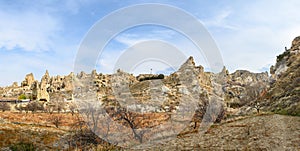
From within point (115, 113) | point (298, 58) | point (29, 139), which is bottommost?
point (29, 139)

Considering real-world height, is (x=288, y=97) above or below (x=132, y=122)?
above

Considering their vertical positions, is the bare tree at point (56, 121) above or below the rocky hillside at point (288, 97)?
below

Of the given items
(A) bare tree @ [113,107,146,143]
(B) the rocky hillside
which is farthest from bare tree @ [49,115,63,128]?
(B) the rocky hillside

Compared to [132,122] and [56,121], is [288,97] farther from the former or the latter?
[56,121]

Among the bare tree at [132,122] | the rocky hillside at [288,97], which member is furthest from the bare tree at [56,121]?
the rocky hillside at [288,97]

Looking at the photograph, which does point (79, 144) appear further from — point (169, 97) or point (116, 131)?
point (169, 97)

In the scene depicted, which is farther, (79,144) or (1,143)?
(1,143)

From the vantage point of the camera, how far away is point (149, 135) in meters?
28.8

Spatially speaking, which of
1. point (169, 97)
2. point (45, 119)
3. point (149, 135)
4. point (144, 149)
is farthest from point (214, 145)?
point (169, 97)

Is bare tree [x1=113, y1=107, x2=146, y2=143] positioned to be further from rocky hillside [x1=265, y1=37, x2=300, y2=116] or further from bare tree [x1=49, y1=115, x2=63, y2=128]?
bare tree [x1=49, y1=115, x2=63, y2=128]

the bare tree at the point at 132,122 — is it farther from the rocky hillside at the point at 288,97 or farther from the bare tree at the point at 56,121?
the bare tree at the point at 56,121

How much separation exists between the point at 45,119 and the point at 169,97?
112ft

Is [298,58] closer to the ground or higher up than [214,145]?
higher up

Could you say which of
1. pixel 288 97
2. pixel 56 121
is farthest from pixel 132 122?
pixel 288 97
